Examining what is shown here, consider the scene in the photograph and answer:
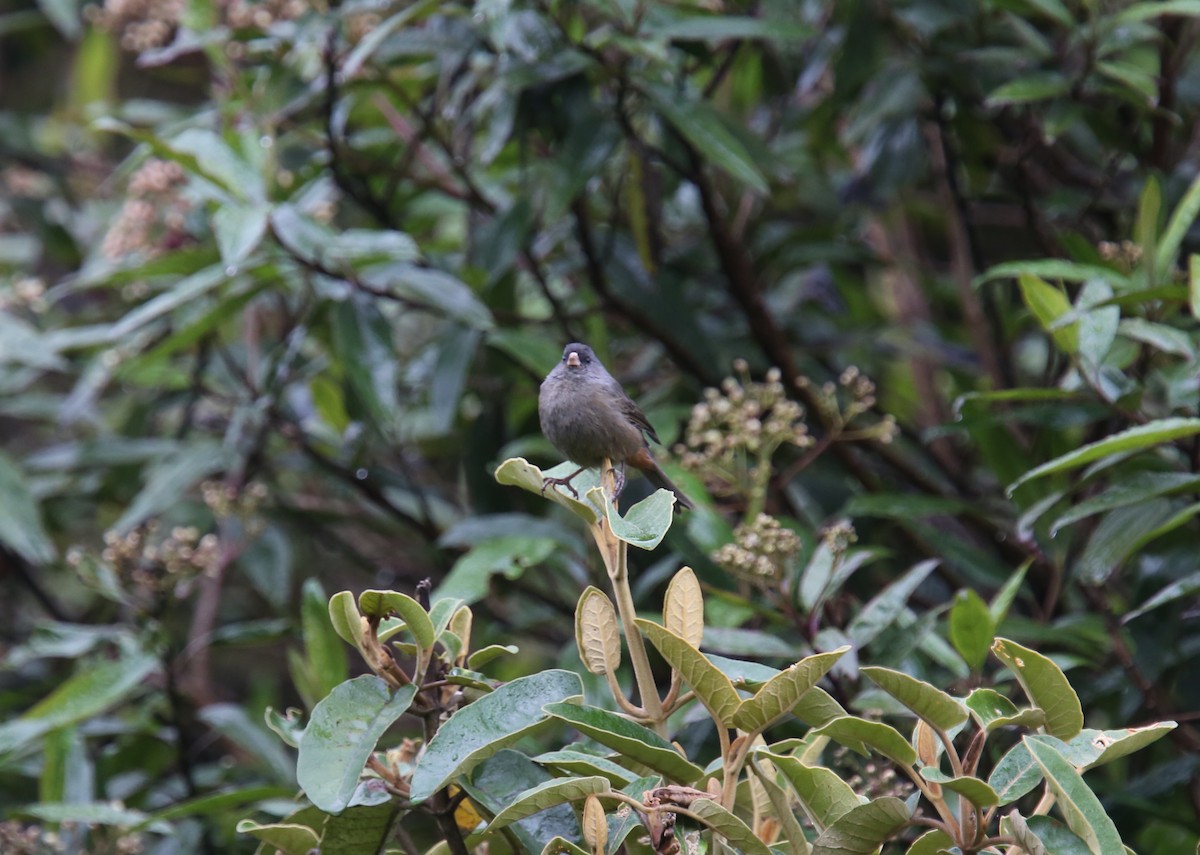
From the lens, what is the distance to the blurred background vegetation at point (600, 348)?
272 cm

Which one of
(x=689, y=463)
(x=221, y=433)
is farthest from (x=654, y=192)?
(x=221, y=433)

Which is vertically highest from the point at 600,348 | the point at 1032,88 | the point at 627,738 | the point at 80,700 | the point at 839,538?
the point at 1032,88

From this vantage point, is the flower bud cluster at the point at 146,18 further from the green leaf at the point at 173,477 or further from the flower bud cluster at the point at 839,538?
the flower bud cluster at the point at 839,538

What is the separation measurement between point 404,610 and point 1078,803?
2.80 ft

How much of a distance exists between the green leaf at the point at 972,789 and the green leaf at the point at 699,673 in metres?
0.26

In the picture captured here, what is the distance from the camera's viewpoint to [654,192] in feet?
10.8

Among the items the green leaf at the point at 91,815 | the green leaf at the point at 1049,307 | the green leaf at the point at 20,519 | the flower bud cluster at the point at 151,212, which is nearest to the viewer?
the green leaf at the point at 91,815

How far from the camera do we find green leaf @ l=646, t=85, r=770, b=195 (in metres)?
2.98

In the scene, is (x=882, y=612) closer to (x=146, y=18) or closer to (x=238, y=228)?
(x=238, y=228)

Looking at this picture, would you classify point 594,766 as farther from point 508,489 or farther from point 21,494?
point 21,494

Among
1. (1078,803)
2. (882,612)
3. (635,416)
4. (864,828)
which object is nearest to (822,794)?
(864,828)

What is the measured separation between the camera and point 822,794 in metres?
1.66

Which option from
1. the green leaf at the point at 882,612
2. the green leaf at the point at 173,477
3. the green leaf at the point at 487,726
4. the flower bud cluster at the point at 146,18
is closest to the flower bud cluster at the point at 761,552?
the green leaf at the point at 882,612

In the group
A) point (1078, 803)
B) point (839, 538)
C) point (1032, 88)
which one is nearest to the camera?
point (1078, 803)
